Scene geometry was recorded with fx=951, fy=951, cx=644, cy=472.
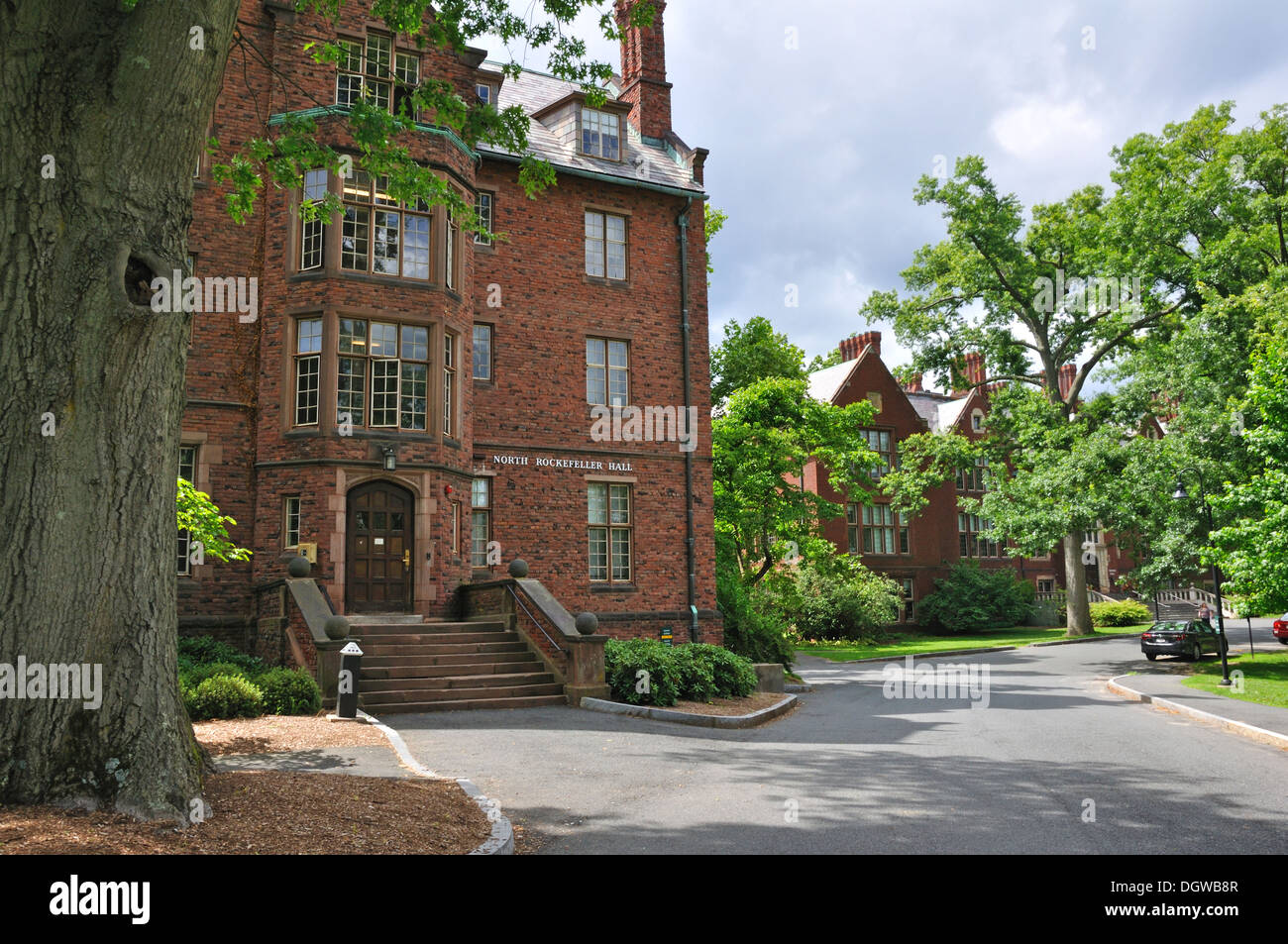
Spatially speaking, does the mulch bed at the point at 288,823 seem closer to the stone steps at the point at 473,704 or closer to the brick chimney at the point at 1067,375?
the stone steps at the point at 473,704

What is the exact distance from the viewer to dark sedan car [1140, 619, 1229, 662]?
27656 mm

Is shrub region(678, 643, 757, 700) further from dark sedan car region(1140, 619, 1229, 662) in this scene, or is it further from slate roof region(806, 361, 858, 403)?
slate roof region(806, 361, 858, 403)

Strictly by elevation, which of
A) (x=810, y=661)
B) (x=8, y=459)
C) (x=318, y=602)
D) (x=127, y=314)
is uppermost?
(x=127, y=314)

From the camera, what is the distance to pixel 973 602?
145 ft

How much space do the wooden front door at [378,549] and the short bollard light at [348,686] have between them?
205 inches

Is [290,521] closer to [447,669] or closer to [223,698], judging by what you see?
[447,669]

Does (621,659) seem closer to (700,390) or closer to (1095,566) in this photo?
(700,390)

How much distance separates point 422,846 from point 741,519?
23756mm

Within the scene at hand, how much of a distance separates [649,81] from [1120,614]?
3450 cm

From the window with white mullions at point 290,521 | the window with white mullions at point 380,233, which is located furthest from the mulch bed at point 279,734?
the window with white mullions at point 380,233

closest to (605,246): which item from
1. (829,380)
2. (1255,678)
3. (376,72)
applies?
(376,72)

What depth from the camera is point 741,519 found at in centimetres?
2936

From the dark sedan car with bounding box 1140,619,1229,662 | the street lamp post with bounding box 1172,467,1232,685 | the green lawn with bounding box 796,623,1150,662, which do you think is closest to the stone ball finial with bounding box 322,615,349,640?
the street lamp post with bounding box 1172,467,1232,685
